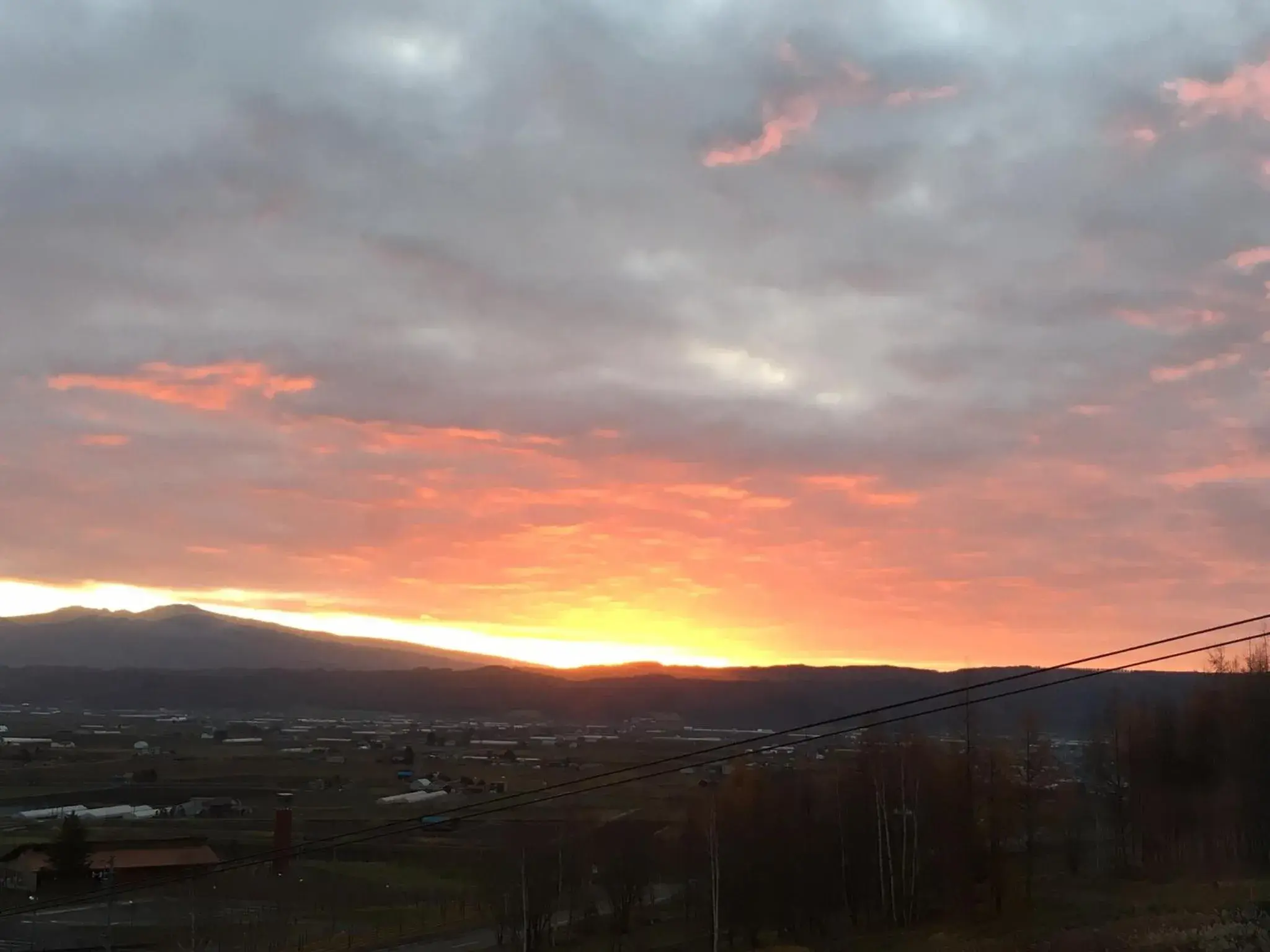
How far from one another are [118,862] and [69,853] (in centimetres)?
283

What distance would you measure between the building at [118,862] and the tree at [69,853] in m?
0.38

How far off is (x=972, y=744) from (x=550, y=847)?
20.1 metres

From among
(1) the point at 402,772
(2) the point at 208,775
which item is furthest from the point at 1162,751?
(2) the point at 208,775

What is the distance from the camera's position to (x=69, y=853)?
5109 centimetres

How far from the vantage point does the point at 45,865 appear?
51375mm

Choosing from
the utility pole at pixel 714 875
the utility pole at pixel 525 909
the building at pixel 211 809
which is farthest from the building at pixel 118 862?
the utility pole at pixel 714 875

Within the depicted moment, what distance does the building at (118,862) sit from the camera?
165 feet

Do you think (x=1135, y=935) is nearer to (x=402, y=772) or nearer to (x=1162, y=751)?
(x=1162, y=751)

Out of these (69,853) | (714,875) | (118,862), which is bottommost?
(118,862)

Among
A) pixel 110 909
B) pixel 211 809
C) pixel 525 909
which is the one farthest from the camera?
pixel 211 809

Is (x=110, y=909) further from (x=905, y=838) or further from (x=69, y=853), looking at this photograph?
(x=905, y=838)

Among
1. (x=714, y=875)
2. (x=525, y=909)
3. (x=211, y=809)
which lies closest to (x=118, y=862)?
(x=525, y=909)

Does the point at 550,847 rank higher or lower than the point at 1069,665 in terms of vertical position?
lower

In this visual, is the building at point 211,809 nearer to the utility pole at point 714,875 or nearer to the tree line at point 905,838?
the tree line at point 905,838
